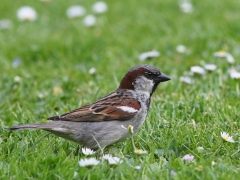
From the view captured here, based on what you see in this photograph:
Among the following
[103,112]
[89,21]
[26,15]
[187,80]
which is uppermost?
[26,15]

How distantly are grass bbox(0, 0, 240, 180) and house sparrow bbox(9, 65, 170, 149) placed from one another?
0.53 ft

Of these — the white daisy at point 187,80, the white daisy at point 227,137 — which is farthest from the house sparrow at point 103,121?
the white daisy at point 187,80

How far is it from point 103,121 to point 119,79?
2.28m

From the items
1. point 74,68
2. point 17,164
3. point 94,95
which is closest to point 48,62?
point 74,68

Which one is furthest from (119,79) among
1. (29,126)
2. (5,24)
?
(5,24)

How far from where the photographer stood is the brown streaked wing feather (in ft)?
13.9

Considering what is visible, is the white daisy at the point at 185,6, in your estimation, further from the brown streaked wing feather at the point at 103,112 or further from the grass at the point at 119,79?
the brown streaked wing feather at the point at 103,112

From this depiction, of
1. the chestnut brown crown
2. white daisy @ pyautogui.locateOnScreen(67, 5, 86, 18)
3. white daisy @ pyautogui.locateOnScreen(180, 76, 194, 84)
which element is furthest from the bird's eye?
white daisy @ pyautogui.locateOnScreen(67, 5, 86, 18)

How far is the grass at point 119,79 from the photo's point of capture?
3.71m

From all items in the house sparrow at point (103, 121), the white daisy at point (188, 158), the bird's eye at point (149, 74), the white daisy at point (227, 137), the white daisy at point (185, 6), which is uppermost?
the white daisy at point (185, 6)

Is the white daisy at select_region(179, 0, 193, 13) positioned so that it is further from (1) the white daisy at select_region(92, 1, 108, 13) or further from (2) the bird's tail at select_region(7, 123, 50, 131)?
(2) the bird's tail at select_region(7, 123, 50, 131)

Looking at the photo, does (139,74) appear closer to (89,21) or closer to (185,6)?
(89,21)

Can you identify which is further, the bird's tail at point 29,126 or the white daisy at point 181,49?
the white daisy at point 181,49

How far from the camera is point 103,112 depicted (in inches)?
168
